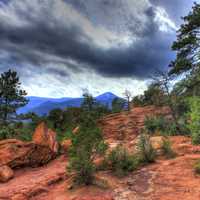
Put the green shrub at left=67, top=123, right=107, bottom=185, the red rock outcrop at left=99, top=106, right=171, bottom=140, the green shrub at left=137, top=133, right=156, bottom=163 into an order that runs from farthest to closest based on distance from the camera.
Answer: the red rock outcrop at left=99, top=106, right=171, bottom=140, the green shrub at left=137, top=133, right=156, bottom=163, the green shrub at left=67, top=123, right=107, bottom=185

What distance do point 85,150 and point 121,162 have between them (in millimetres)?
2047

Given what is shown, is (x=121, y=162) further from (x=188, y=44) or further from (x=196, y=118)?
(x=188, y=44)

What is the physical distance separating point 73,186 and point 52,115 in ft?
92.5

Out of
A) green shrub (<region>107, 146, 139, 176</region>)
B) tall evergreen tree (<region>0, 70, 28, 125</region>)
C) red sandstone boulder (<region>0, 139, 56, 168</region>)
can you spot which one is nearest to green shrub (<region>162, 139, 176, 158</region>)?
green shrub (<region>107, 146, 139, 176</region>)

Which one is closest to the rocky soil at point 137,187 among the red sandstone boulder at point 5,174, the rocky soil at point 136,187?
the rocky soil at point 136,187

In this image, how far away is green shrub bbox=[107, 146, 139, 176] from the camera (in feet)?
29.3

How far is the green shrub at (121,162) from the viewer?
892 centimetres

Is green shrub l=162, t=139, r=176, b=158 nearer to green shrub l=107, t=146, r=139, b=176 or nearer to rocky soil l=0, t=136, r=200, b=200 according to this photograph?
rocky soil l=0, t=136, r=200, b=200

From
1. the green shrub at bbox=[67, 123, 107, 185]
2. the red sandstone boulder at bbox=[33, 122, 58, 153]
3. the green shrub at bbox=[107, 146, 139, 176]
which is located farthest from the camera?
the red sandstone boulder at bbox=[33, 122, 58, 153]

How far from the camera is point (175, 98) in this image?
2138cm

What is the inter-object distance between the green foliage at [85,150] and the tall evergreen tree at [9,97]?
23.3 meters

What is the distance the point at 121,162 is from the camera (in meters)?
9.04

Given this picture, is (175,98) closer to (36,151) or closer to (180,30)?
(180,30)

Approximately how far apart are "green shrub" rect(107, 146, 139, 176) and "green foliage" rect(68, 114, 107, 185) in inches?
43.9
